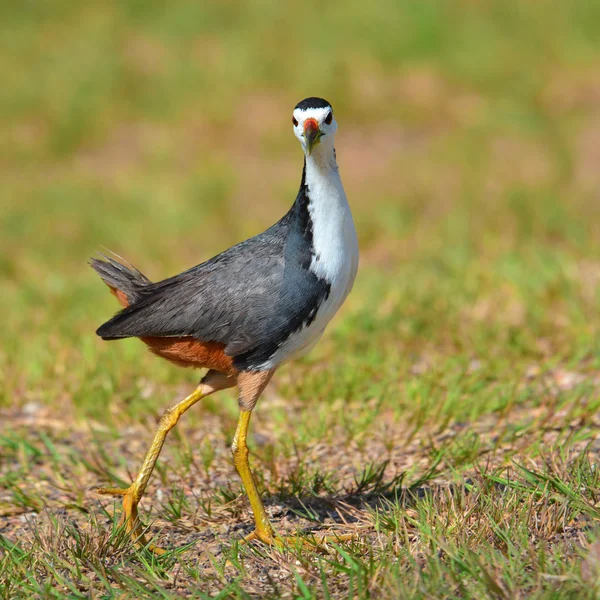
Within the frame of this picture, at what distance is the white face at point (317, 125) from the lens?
3.66 meters

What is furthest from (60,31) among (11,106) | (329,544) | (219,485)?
(329,544)

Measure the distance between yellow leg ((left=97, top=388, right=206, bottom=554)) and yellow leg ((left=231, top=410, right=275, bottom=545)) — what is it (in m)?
0.28

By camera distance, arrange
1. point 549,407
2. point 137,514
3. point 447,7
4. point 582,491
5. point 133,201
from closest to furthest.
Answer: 1. point 582,491
2. point 137,514
3. point 549,407
4. point 133,201
5. point 447,7

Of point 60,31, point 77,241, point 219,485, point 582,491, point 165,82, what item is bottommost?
point 582,491

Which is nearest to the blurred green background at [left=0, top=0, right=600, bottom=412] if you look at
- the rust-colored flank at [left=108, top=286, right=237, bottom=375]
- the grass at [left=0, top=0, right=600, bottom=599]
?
the grass at [left=0, top=0, right=600, bottom=599]

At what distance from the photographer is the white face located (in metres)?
3.66

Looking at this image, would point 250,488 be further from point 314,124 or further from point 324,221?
point 314,124

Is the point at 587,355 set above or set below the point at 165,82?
below

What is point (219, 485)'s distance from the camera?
173 inches

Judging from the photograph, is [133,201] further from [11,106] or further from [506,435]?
[506,435]

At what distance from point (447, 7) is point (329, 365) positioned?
9711 mm

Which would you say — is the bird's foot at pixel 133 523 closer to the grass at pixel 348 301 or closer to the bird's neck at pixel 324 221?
the grass at pixel 348 301

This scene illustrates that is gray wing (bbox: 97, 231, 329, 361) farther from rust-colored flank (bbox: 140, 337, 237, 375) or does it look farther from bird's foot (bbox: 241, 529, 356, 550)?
bird's foot (bbox: 241, 529, 356, 550)

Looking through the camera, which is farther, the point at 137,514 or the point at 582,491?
the point at 137,514
